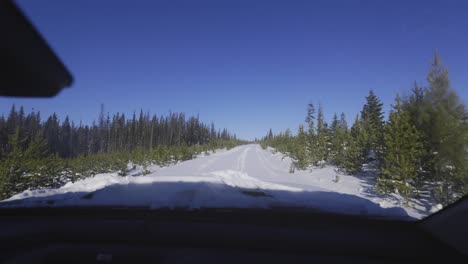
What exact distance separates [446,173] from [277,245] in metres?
3.26

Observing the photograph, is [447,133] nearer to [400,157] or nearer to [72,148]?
[400,157]

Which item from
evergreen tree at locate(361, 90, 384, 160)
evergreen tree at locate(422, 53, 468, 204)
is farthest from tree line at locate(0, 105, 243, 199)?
evergreen tree at locate(361, 90, 384, 160)

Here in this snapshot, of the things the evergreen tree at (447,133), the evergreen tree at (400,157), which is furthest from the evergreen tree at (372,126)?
the evergreen tree at (447,133)

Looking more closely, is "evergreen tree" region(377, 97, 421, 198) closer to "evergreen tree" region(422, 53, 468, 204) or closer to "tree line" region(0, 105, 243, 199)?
"evergreen tree" region(422, 53, 468, 204)

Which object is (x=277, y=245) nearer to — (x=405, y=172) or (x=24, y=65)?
(x=24, y=65)

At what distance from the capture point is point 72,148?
34438mm

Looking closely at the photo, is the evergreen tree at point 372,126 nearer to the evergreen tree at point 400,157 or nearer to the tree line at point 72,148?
the evergreen tree at point 400,157

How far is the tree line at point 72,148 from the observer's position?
5.14 metres

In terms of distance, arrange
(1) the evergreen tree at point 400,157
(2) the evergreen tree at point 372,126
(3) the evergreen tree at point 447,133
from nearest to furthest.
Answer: (3) the evergreen tree at point 447,133, (1) the evergreen tree at point 400,157, (2) the evergreen tree at point 372,126

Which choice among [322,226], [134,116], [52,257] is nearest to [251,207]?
[322,226]

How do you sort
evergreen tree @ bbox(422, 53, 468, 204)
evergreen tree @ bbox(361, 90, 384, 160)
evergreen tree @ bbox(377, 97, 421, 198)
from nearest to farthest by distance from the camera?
evergreen tree @ bbox(422, 53, 468, 204) < evergreen tree @ bbox(377, 97, 421, 198) < evergreen tree @ bbox(361, 90, 384, 160)

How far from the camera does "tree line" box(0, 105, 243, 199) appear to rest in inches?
202

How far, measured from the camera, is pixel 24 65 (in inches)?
65.1

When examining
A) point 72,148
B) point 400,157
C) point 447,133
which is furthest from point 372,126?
point 72,148
